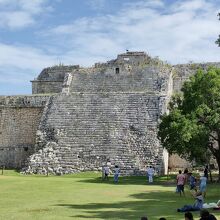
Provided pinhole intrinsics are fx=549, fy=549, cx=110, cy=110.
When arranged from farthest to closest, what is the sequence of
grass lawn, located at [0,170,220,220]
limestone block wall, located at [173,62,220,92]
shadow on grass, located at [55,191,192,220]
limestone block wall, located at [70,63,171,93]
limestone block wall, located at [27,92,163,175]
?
1. limestone block wall, located at [173,62,220,92]
2. limestone block wall, located at [70,63,171,93]
3. limestone block wall, located at [27,92,163,175]
4. grass lawn, located at [0,170,220,220]
5. shadow on grass, located at [55,191,192,220]

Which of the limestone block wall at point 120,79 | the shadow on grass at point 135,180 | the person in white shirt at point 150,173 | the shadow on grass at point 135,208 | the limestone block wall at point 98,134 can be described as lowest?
the shadow on grass at point 135,208

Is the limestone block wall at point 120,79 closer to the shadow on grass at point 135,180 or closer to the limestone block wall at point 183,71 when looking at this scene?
the limestone block wall at point 183,71

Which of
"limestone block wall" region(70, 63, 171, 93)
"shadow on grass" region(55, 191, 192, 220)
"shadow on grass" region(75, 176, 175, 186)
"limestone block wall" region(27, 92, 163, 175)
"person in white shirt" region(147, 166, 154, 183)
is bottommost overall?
"shadow on grass" region(55, 191, 192, 220)

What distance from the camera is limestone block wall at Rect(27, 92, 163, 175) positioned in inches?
1188

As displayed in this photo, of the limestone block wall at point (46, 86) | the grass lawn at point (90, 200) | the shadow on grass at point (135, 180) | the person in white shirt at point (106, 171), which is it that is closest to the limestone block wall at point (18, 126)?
the limestone block wall at point (46, 86)

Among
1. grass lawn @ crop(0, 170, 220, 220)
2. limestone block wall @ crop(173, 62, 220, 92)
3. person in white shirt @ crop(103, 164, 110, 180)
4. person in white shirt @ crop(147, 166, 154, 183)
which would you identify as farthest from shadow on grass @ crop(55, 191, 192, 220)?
limestone block wall @ crop(173, 62, 220, 92)

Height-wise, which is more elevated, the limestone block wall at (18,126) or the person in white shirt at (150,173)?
the limestone block wall at (18,126)

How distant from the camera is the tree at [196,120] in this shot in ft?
83.6

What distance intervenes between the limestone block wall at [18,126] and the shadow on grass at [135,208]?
16890 mm

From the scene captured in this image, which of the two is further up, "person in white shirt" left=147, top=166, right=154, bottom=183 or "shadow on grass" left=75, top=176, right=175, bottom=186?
"person in white shirt" left=147, top=166, right=154, bottom=183

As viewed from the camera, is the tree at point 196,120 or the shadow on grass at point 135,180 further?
the shadow on grass at point 135,180

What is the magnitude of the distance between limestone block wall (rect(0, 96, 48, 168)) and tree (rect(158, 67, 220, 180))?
37.0ft

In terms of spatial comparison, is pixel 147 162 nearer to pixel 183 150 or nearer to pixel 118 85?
pixel 183 150

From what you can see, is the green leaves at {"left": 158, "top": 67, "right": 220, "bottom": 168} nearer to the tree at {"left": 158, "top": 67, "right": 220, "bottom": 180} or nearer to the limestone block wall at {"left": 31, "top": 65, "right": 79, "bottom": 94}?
the tree at {"left": 158, "top": 67, "right": 220, "bottom": 180}
